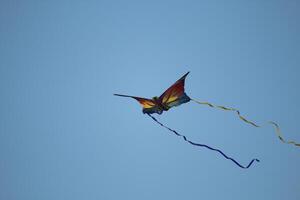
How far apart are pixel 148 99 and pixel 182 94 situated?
65cm

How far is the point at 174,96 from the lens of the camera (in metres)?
5.55

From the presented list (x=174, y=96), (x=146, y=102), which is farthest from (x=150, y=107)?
(x=174, y=96)

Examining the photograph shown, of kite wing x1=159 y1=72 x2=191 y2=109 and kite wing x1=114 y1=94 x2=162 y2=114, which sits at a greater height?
kite wing x1=159 y1=72 x2=191 y2=109

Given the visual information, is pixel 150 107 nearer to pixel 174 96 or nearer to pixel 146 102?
pixel 146 102

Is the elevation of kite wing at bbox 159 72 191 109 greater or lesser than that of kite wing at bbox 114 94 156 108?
greater

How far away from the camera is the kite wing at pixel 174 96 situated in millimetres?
5406

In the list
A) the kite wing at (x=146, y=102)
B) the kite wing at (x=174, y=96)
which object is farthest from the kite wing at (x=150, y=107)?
the kite wing at (x=174, y=96)

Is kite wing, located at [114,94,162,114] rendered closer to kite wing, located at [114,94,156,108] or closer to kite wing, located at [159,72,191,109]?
kite wing, located at [114,94,156,108]

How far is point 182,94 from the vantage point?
560 centimetres

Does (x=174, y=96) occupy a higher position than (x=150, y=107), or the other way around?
(x=174, y=96)

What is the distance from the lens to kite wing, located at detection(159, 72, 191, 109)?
541cm

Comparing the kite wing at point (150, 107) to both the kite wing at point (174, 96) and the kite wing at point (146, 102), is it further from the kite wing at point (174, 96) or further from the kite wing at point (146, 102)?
the kite wing at point (174, 96)

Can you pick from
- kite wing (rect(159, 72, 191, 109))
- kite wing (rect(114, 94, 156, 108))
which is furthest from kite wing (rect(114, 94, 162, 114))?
kite wing (rect(159, 72, 191, 109))

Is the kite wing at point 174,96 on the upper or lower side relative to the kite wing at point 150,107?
upper
